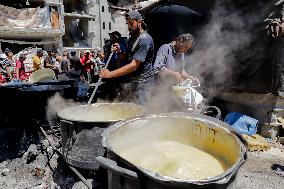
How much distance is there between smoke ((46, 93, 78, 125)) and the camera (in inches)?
226

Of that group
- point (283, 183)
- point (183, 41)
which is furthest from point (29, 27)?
point (283, 183)

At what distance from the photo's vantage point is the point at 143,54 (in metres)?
4.14

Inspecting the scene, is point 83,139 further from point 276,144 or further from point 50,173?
point 276,144

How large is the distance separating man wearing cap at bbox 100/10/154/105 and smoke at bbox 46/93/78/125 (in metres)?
1.84

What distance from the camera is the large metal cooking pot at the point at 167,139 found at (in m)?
1.65

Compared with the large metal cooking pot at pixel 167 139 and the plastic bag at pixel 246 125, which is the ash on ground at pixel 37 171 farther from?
the plastic bag at pixel 246 125

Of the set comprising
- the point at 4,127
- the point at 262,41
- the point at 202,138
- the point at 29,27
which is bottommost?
the point at 4,127

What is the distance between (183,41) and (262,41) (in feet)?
7.93

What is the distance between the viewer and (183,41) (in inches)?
196

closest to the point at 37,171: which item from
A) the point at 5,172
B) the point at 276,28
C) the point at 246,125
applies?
the point at 5,172

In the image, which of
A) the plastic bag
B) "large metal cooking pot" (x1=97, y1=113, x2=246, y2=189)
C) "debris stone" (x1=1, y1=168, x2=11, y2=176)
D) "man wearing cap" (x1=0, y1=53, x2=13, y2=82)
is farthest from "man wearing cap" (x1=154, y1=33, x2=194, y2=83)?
"man wearing cap" (x1=0, y1=53, x2=13, y2=82)

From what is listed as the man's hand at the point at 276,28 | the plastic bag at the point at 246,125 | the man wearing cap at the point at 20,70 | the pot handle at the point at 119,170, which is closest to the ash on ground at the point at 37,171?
the pot handle at the point at 119,170

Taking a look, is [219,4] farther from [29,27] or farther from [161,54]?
[29,27]

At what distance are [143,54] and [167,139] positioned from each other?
173 cm
